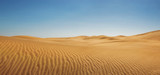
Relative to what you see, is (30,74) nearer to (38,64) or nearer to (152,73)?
(38,64)

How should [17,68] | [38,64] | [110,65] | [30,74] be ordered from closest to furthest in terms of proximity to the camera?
[30,74], [17,68], [38,64], [110,65]

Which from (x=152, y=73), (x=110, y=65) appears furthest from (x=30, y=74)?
(x=152, y=73)

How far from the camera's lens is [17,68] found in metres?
4.03

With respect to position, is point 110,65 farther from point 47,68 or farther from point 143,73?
point 47,68

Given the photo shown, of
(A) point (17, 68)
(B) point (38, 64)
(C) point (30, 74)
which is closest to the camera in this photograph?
(C) point (30, 74)

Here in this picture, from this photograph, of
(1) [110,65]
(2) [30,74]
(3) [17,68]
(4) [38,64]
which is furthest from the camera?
(1) [110,65]

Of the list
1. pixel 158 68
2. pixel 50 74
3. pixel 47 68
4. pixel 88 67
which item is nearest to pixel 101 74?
pixel 88 67

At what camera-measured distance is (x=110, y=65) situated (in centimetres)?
487

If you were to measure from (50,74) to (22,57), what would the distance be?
220 centimetres

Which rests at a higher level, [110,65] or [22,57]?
[22,57]

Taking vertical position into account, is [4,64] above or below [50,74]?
above

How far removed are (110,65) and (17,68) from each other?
4.48 m

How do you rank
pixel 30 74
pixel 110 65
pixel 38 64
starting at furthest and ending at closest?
pixel 110 65, pixel 38 64, pixel 30 74

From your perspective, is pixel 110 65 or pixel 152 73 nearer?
pixel 152 73
